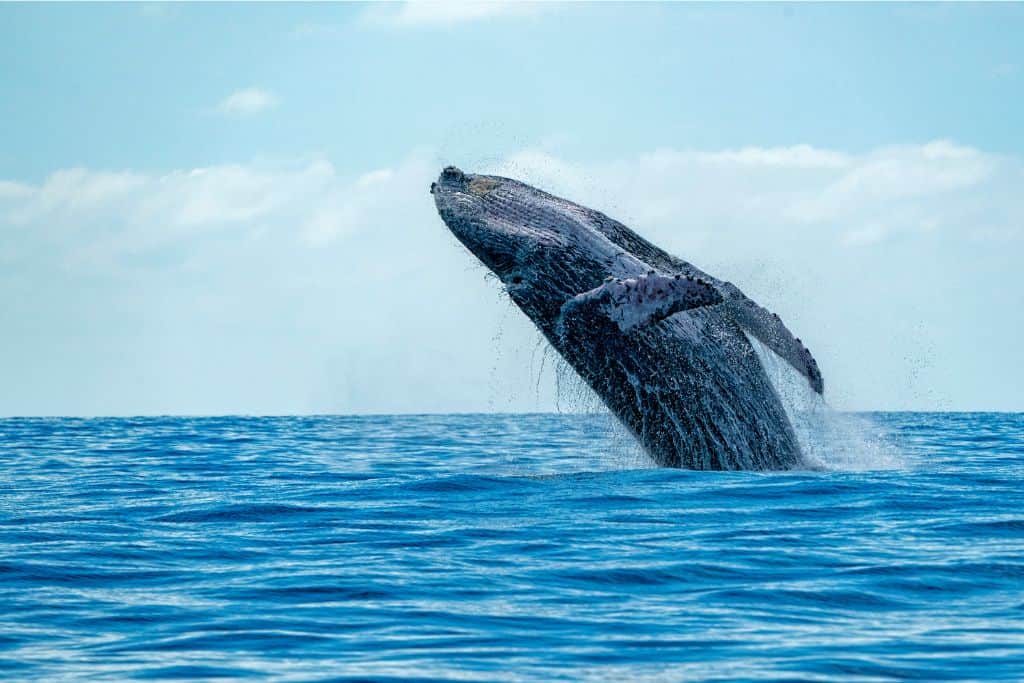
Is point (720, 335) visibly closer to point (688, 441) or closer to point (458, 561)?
point (688, 441)

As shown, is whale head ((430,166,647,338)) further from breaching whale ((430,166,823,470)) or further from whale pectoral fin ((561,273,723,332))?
whale pectoral fin ((561,273,723,332))

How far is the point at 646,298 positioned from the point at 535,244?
6.54ft

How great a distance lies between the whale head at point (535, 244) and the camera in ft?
50.2

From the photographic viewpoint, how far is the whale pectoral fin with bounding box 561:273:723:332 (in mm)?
13773

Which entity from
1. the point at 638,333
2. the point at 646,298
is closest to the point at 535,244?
the point at 638,333

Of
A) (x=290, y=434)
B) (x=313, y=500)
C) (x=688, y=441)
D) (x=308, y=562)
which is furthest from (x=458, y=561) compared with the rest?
(x=290, y=434)

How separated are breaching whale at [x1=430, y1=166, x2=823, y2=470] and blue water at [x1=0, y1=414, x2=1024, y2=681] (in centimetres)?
65

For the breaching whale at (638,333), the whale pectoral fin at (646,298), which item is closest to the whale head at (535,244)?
the breaching whale at (638,333)

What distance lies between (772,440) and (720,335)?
1.55m

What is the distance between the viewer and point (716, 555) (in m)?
10.9

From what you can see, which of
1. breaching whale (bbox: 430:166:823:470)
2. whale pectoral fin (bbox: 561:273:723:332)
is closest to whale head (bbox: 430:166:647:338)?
breaching whale (bbox: 430:166:823:470)

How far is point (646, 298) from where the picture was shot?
13.9m

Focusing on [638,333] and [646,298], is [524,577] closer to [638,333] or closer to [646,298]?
[646,298]

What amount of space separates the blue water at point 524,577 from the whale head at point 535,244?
2.29 m
